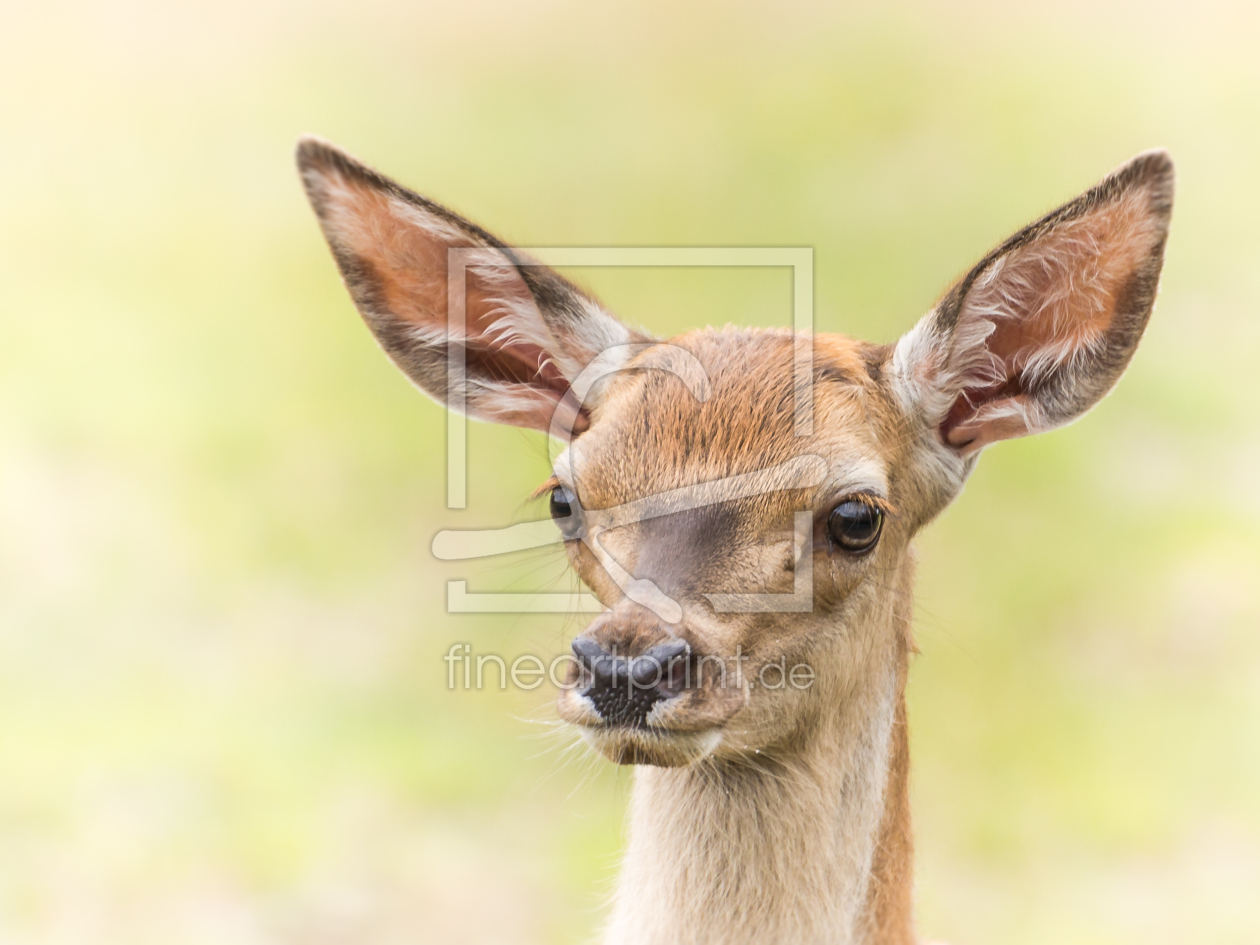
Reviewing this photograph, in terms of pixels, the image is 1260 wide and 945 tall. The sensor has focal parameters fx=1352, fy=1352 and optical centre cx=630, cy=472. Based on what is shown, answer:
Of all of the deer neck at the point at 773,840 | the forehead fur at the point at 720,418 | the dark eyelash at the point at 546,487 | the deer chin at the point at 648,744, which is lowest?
the deer neck at the point at 773,840

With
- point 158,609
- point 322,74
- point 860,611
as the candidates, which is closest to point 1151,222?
point 860,611

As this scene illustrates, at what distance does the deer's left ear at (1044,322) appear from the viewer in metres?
4.44

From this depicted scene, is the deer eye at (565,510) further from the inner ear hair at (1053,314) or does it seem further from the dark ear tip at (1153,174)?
the dark ear tip at (1153,174)

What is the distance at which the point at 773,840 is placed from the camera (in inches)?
179

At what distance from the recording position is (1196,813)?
10617 millimetres

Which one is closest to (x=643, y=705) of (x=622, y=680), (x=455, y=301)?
(x=622, y=680)

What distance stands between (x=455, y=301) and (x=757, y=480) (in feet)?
4.78

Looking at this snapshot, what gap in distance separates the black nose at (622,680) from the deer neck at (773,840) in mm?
866

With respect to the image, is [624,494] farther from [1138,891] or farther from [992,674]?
[992,674]

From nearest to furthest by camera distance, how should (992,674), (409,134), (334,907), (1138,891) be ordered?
(334,907), (1138,891), (992,674), (409,134)

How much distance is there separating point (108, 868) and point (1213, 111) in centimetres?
1374

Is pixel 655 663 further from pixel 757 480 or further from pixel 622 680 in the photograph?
pixel 757 480

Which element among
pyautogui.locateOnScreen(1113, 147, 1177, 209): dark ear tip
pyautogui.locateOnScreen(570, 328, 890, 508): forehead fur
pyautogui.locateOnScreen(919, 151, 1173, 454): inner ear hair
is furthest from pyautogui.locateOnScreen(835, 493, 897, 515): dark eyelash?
pyautogui.locateOnScreen(1113, 147, 1177, 209): dark ear tip

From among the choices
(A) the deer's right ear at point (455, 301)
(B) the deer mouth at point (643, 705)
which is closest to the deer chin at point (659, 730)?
(B) the deer mouth at point (643, 705)
